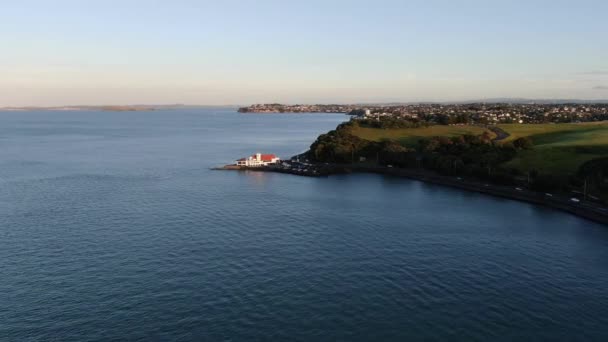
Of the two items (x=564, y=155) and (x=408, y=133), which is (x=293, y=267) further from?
(x=408, y=133)

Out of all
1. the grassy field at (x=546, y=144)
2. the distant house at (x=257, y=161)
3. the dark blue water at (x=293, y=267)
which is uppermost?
the grassy field at (x=546, y=144)

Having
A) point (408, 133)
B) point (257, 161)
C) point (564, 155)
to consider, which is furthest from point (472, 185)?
point (408, 133)

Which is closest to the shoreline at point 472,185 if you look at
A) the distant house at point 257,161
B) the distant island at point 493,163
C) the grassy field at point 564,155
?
the distant island at point 493,163

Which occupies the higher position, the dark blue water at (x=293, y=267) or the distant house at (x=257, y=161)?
the distant house at (x=257, y=161)

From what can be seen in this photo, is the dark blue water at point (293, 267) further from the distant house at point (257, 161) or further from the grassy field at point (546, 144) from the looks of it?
the distant house at point (257, 161)

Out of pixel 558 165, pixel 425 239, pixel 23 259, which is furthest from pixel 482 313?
pixel 558 165
